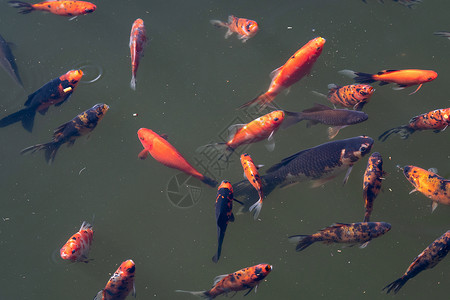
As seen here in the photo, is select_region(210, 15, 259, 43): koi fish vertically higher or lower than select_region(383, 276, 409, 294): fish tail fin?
higher

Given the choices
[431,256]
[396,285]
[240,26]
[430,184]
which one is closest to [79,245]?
[240,26]

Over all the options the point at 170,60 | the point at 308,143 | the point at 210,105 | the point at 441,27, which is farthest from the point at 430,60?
the point at 170,60

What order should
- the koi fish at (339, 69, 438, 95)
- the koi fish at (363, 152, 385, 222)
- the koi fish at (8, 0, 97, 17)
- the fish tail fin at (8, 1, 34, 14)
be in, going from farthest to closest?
the fish tail fin at (8, 1, 34, 14) → the koi fish at (8, 0, 97, 17) → the koi fish at (339, 69, 438, 95) → the koi fish at (363, 152, 385, 222)

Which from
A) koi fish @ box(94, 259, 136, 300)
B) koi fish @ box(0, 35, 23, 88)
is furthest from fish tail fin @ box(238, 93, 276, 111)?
koi fish @ box(0, 35, 23, 88)

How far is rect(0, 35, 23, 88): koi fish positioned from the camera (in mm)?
5270

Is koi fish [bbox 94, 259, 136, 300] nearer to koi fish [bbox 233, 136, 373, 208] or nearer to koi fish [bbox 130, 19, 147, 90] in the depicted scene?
koi fish [bbox 233, 136, 373, 208]

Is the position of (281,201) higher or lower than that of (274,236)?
higher

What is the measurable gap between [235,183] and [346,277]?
1.76 meters

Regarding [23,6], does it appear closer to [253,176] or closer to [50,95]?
[50,95]

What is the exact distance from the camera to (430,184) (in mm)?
4195

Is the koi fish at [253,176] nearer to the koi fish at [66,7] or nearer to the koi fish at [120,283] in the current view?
the koi fish at [120,283]

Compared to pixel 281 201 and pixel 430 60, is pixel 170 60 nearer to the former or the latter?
pixel 281 201

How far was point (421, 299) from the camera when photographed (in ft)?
14.1

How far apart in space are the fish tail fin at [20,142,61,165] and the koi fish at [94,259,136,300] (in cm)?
182
